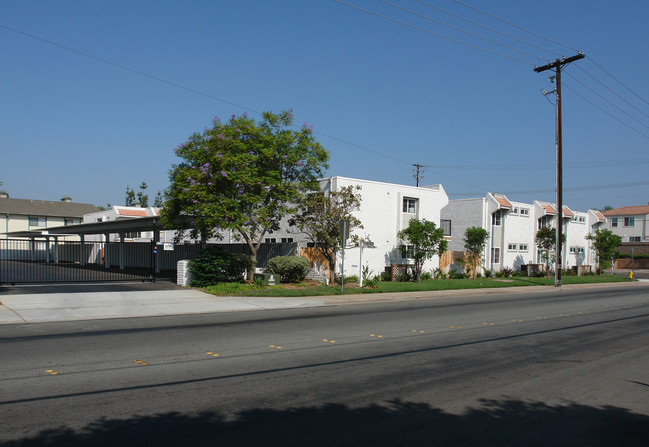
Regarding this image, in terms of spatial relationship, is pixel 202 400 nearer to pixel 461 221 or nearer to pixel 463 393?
pixel 463 393

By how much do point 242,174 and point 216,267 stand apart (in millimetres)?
4407

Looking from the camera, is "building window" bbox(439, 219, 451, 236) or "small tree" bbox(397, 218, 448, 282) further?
"building window" bbox(439, 219, 451, 236)

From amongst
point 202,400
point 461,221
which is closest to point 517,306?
point 202,400

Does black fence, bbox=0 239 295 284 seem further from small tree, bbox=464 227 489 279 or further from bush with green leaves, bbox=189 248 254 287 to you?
small tree, bbox=464 227 489 279

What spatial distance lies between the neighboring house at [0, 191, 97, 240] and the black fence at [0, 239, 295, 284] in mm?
10560

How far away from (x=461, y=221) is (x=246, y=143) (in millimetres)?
22410

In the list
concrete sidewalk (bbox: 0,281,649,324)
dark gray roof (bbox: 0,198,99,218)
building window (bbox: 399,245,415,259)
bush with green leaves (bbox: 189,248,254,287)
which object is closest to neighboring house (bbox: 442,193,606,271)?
building window (bbox: 399,245,415,259)

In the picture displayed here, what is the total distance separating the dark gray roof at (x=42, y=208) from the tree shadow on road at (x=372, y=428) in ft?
227

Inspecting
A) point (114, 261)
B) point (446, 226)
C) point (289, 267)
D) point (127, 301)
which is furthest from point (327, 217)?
point (114, 261)

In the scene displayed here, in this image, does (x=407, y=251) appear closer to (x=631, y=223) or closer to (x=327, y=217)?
(x=327, y=217)

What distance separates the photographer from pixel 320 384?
281 inches

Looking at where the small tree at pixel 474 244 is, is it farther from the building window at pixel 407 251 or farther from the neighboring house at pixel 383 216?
the building window at pixel 407 251

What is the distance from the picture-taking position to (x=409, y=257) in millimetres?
29672

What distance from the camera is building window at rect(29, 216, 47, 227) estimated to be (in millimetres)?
65438
